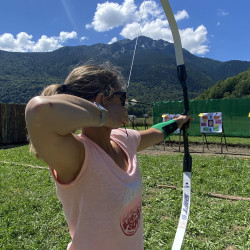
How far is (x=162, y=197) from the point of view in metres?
3.83

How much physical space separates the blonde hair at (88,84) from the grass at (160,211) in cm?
204

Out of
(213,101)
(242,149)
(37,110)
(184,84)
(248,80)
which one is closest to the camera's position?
(37,110)

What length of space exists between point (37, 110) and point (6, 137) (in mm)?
11774

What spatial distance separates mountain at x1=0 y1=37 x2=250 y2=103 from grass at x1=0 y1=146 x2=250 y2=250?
142 centimetres

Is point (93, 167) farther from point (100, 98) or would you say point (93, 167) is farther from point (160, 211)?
point (160, 211)

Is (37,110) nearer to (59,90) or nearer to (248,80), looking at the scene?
(59,90)

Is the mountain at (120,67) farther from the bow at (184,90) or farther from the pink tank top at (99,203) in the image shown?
the pink tank top at (99,203)

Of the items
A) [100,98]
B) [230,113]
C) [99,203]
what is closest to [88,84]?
[100,98]

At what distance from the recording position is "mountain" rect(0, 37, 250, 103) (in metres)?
2.32

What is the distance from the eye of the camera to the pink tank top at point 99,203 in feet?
3.10

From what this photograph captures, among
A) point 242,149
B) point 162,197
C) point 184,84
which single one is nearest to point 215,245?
point 162,197

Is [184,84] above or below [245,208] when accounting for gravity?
above

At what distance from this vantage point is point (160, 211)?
11.0 ft

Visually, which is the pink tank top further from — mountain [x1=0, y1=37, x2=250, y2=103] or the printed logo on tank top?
mountain [x1=0, y1=37, x2=250, y2=103]
